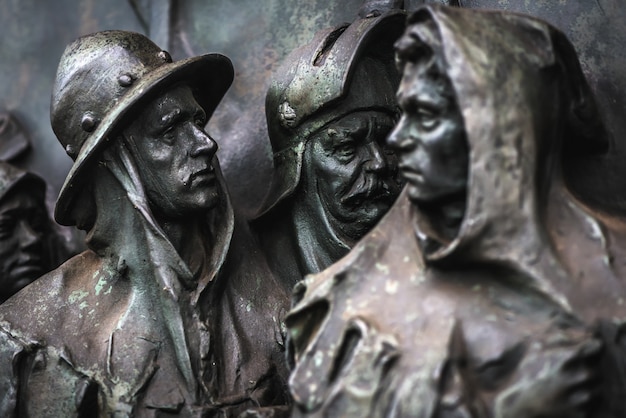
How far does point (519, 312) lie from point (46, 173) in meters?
2.37

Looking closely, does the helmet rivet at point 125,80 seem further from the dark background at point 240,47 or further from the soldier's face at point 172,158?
the dark background at point 240,47

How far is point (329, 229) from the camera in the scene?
3.23 metres

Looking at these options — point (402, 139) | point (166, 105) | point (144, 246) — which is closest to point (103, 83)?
point (166, 105)

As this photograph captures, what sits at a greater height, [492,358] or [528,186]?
[528,186]

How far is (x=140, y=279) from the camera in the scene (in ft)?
10.2

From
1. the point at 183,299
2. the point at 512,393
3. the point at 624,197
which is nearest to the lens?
the point at 512,393

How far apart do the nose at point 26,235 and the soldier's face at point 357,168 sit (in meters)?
1.10

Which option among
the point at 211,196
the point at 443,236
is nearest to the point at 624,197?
the point at 443,236

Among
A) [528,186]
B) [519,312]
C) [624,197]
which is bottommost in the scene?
[624,197]

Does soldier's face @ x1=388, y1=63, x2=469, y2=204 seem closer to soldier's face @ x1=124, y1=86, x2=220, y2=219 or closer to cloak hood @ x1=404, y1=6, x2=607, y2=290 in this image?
cloak hood @ x1=404, y1=6, x2=607, y2=290

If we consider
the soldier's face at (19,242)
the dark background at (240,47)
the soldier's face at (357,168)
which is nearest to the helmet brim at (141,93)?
the soldier's face at (357,168)

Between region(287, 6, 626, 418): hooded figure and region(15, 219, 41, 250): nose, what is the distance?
61.3 inches

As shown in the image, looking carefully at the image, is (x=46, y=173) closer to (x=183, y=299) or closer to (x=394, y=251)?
(x=183, y=299)

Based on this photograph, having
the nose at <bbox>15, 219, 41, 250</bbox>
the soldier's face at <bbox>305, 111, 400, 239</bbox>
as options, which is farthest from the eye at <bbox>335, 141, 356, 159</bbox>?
the nose at <bbox>15, 219, 41, 250</bbox>
